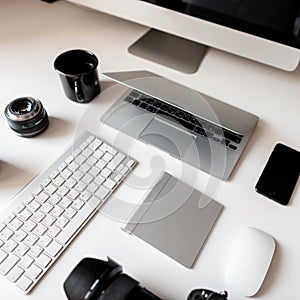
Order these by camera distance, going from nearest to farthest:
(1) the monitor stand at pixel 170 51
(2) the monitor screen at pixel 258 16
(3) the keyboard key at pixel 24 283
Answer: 1. (3) the keyboard key at pixel 24 283
2. (2) the monitor screen at pixel 258 16
3. (1) the monitor stand at pixel 170 51

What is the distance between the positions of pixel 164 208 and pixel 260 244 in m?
0.14

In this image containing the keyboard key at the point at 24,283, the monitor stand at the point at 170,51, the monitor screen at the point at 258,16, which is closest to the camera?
the keyboard key at the point at 24,283

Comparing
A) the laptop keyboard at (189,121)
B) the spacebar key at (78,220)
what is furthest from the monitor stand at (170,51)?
the spacebar key at (78,220)

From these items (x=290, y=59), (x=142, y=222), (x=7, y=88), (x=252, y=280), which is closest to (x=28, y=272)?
(x=142, y=222)

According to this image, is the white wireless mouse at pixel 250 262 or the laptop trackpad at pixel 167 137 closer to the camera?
the white wireless mouse at pixel 250 262

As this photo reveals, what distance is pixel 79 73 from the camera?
63 centimetres

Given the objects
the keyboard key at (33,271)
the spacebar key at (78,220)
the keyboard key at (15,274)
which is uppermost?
the spacebar key at (78,220)

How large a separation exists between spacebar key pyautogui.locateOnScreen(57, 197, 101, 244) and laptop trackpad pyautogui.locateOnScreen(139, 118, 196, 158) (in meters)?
0.15

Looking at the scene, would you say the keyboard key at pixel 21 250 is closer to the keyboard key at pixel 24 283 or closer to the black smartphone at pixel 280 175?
the keyboard key at pixel 24 283

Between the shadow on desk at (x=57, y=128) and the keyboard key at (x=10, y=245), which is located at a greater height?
the shadow on desk at (x=57, y=128)

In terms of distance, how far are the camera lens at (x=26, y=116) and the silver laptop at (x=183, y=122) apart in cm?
12

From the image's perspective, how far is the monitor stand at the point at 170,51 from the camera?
75cm

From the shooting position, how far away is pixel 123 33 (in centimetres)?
83

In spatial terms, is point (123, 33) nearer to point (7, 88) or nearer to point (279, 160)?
point (7, 88)
